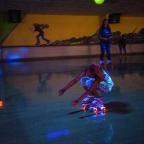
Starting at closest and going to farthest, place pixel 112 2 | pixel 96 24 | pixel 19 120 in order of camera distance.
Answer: pixel 19 120 → pixel 112 2 → pixel 96 24

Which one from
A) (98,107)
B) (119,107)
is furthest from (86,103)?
(119,107)

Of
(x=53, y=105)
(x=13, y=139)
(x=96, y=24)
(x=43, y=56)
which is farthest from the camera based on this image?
(x=96, y=24)

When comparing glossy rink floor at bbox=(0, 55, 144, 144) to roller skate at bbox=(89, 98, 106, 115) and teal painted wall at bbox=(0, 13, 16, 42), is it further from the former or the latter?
teal painted wall at bbox=(0, 13, 16, 42)

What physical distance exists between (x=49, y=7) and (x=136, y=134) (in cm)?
1104

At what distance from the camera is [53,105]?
4.43 m

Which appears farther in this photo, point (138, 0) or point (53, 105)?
point (138, 0)

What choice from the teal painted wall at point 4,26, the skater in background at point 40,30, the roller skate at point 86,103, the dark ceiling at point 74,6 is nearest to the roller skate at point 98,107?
the roller skate at point 86,103

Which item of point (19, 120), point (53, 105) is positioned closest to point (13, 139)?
point (19, 120)

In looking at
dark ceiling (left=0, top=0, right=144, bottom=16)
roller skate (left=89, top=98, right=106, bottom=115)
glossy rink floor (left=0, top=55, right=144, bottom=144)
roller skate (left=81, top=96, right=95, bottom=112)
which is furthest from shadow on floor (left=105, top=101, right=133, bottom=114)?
dark ceiling (left=0, top=0, right=144, bottom=16)

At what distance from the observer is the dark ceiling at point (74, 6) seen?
1265 cm

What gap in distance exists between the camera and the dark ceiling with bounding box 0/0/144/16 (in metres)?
12.6

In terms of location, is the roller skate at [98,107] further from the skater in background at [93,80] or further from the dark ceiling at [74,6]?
the dark ceiling at [74,6]

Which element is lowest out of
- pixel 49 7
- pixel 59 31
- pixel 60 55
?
pixel 60 55

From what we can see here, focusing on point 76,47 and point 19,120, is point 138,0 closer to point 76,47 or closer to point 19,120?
point 76,47
